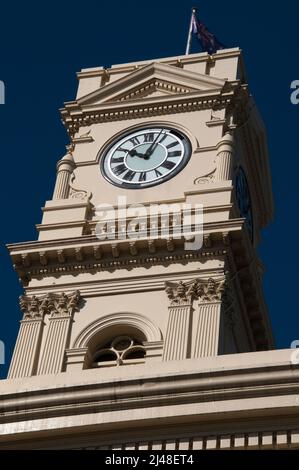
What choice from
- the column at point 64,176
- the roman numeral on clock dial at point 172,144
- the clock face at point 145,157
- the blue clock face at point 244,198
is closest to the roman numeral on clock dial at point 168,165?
the clock face at point 145,157

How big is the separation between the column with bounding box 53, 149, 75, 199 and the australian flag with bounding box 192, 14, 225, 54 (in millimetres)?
8131

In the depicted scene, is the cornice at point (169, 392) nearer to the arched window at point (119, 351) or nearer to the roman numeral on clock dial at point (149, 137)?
the arched window at point (119, 351)

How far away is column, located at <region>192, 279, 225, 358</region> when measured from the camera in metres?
39.2

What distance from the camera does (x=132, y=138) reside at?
46.7m

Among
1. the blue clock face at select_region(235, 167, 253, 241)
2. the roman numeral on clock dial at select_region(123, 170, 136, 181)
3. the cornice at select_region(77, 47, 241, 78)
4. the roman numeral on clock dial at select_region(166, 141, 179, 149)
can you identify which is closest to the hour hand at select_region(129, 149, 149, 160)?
the roman numeral on clock dial at select_region(123, 170, 136, 181)

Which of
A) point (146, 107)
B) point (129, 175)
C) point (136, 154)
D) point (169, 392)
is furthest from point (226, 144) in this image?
point (169, 392)

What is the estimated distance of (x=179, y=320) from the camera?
40250mm

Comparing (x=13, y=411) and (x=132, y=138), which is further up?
(x=132, y=138)

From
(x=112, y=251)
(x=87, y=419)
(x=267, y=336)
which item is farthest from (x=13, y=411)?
(x=267, y=336)

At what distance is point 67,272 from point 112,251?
1532 millimetres

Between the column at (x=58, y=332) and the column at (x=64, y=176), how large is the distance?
452 cm

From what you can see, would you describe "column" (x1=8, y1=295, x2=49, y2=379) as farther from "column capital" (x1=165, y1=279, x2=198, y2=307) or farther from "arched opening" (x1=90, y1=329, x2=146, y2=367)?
"column capital" (x1=165, y1=279, x2=198, y2=307)
